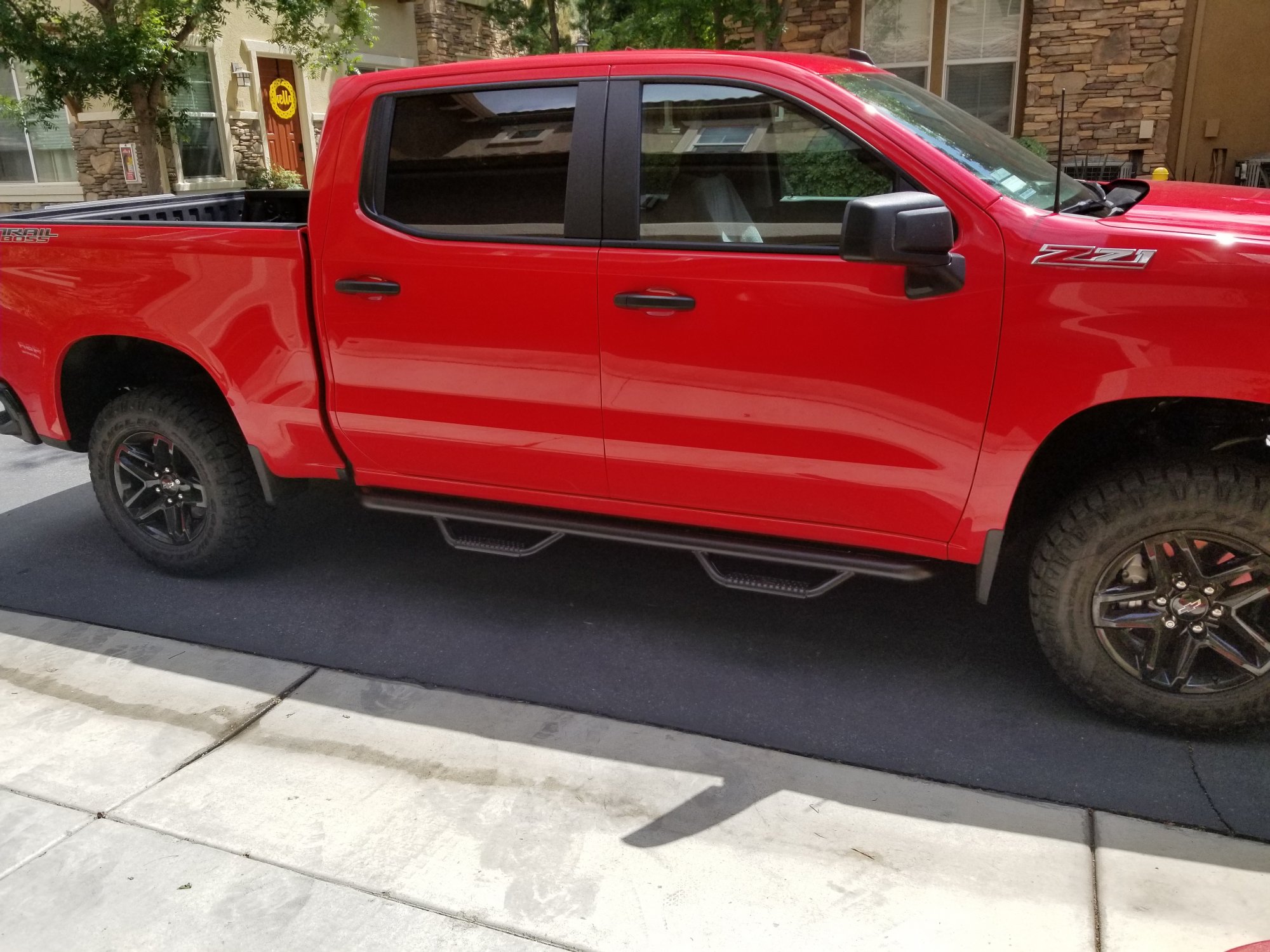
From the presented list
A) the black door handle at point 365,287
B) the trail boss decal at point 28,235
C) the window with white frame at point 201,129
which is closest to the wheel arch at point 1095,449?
the black door handle at point 365,287

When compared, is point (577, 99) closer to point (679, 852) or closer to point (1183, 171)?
point (679, 852)

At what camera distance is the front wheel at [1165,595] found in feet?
9.91

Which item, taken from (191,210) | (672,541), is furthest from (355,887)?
(191,210)

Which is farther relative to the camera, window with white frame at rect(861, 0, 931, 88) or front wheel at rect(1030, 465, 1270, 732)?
window with white frame at rect(861, 0, 931, 88)

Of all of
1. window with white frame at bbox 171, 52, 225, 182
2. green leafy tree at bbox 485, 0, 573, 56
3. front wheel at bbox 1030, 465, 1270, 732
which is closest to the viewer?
front wheel at bbox 1030, 465, 1270, 732

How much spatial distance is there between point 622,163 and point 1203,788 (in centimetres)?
254

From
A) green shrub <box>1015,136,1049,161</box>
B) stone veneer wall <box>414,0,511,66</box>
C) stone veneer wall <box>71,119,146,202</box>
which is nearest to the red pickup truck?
A: green shrub <box>1015,136,1049,161</box>

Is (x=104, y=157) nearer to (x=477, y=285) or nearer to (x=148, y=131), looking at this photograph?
(x=148, y=131)

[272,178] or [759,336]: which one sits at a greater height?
[759,336]

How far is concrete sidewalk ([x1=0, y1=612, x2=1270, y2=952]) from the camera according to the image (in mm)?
2580

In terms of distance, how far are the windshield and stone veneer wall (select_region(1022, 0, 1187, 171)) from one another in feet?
27.3

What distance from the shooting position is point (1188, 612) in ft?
10.2

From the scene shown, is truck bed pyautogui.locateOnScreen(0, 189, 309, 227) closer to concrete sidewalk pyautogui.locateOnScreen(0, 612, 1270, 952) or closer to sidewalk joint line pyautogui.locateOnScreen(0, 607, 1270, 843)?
sidewalk joint line pyautogui.locateOnScreen(0, 607, 1270, 843)

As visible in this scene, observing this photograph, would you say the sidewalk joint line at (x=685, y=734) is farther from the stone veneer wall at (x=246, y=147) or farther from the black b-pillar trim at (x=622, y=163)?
→ the stone veneer wall at (x=246, y=147)
